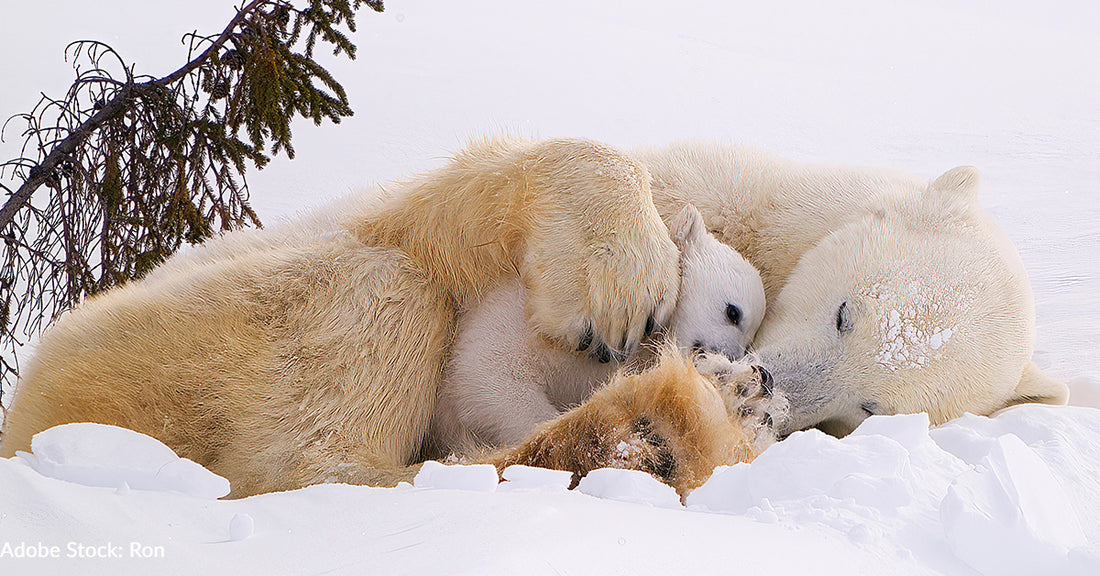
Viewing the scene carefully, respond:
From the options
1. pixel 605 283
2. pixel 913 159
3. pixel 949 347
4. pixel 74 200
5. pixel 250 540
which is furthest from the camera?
pixel 913 159

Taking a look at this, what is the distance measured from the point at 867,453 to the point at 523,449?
0.74 m

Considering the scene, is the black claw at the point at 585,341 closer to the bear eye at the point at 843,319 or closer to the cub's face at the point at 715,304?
the cub's face at the point at 715,304

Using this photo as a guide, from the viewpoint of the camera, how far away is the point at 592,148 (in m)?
2.23

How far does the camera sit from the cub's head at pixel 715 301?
220 cm

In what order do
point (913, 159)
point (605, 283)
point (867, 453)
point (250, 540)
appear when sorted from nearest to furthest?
1. point (250, 540)
2. point (867, 453)
3. point (605, 283)
4. point (913, 159)

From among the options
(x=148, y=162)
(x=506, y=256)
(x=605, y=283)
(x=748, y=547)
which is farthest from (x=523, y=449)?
(x=148, y=162)

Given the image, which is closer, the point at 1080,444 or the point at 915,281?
the point at 1080,444

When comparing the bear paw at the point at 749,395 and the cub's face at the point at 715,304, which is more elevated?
the cub's face at the point at 715,304

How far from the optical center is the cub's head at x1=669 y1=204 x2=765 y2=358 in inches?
86.5

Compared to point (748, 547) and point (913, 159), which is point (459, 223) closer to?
point (748, 547)

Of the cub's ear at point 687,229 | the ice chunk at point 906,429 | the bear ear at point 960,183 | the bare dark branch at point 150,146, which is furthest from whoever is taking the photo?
the bare dark branch at point 150,146

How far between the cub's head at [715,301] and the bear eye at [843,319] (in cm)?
21

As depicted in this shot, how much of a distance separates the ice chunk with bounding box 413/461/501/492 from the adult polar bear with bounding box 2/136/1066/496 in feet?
1.74

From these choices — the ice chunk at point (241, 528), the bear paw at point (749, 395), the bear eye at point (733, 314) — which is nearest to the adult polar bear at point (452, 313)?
the bear eye at point (733, 314)
